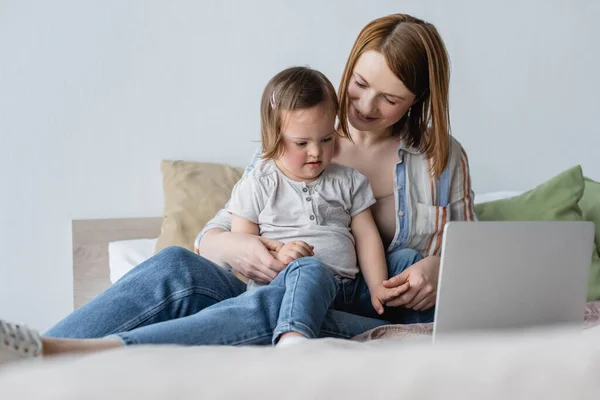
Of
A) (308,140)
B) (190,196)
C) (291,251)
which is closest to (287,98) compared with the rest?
(308,140)

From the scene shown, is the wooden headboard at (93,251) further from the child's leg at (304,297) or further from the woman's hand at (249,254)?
the child's leg at (304,297)

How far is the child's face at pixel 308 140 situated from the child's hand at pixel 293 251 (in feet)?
0.65

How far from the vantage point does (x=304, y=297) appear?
126 cm

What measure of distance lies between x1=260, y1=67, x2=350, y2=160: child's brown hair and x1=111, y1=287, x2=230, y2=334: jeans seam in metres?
0.38

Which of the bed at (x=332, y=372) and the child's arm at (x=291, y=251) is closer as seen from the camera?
the bed at (x=332, y=372)

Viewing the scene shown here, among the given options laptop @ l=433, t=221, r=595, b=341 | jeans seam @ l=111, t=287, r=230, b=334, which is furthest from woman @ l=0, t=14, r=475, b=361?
laptop @ l=433, t=221, r=595, b=341

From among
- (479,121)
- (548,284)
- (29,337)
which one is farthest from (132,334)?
(479,121)

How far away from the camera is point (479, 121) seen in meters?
2.87

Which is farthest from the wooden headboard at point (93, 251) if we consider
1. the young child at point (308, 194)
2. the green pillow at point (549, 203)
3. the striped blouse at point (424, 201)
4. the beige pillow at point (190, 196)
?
the green pillow at point (549, 203)

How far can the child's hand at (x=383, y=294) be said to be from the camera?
1505 mm

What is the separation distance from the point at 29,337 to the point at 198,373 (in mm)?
471

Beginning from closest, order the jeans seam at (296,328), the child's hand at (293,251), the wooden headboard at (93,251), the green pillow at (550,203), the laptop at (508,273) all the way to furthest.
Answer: the laptop at (508,273)
the jeans seam at (296,328)
the child's hand at (293,251)
the green pillow at (550,203)
the wooden headboard at (93,251)

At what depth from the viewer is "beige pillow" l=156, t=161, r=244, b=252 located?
2320 mm

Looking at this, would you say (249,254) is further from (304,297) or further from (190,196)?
(190,196)
